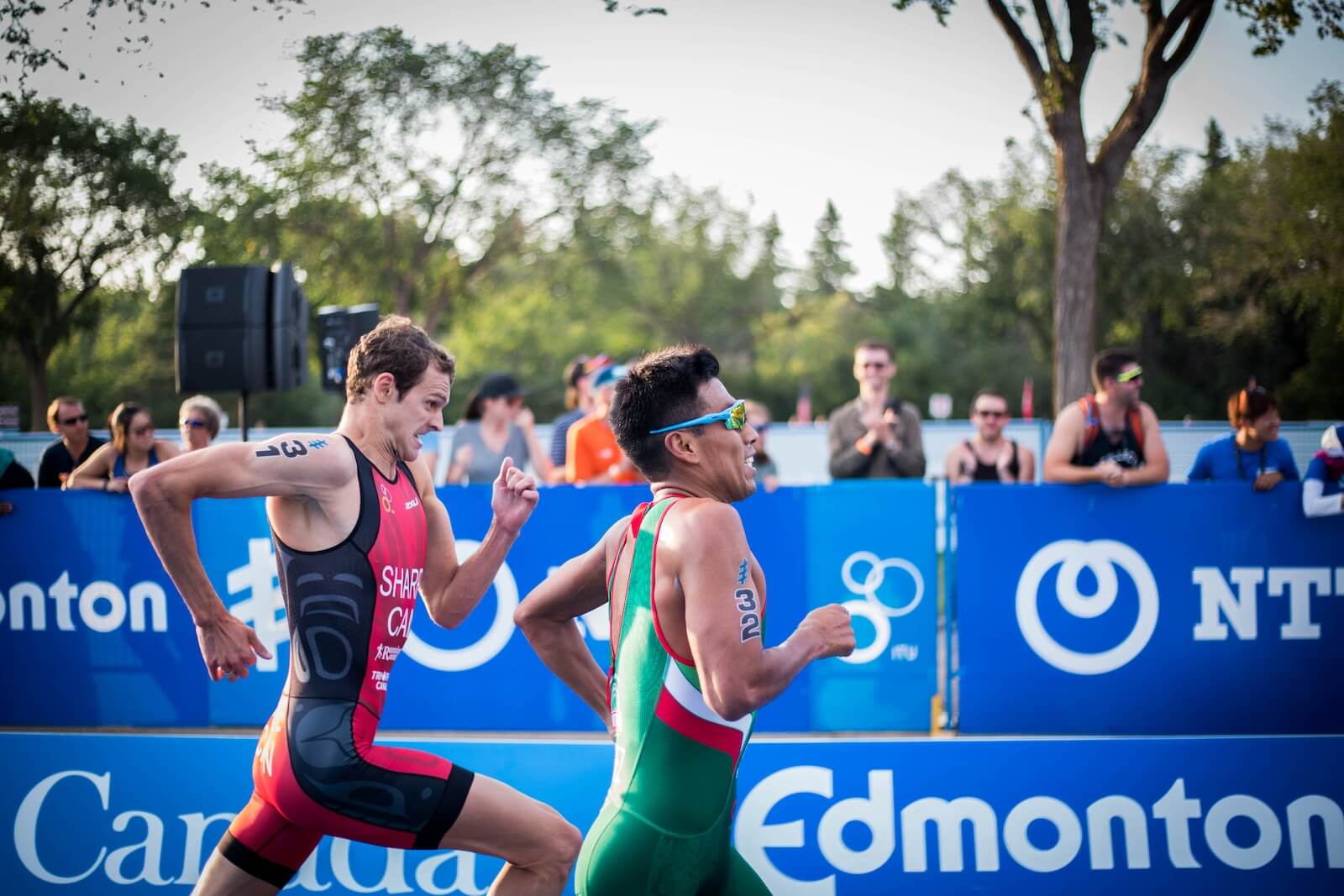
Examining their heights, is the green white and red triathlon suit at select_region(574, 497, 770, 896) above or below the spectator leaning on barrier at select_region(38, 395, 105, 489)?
below

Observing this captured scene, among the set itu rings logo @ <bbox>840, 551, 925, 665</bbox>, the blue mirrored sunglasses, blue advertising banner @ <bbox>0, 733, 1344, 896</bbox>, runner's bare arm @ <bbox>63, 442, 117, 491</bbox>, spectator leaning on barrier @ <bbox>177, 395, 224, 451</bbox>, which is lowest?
blue advertising banner @ <bbox>0, 733, 1344, 896</bbox>

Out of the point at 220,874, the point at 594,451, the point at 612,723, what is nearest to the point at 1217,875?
→ the point at 612,723

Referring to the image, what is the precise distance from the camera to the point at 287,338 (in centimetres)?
892

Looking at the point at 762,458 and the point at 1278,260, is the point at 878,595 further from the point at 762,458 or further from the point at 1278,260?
the point at 1278,260

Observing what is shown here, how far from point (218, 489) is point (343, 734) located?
737mm

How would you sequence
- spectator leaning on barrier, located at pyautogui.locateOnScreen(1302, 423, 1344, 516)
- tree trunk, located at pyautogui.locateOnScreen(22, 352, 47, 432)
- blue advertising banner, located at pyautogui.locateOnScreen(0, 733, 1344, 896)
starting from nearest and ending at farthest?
blue advertising banner, located at pyautogui.locateOnScreen(0, 733, 1344, 896)
spectator leaning on barrier, located at pyautogui.locateOnScreen(1302, 423, 1344, 516)
tree trunk, located at pyautogui.locateOnScreen(22, 352, 47, 432)

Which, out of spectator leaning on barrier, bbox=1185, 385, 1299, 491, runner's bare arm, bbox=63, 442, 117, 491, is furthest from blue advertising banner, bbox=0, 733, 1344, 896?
runner's bare arm, bbox=63, 442, 117, 491

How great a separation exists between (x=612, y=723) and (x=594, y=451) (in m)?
5.05

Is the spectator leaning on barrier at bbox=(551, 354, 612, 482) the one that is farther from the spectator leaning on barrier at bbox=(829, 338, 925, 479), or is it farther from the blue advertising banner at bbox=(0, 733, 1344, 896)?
the blue advertising banner at bbox=(0, 733, 1344, 896)

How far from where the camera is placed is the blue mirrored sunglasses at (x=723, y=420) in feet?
8.81

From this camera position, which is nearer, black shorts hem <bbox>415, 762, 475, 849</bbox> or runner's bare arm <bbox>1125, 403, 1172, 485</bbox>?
black shorts hem <bbox>415, 762, 475, 849</bbox>

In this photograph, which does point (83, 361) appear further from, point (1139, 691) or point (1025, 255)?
point (1025, 255)

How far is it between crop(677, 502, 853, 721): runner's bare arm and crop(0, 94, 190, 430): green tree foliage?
11.8m

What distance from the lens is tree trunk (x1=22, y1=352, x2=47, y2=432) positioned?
1975 cm
